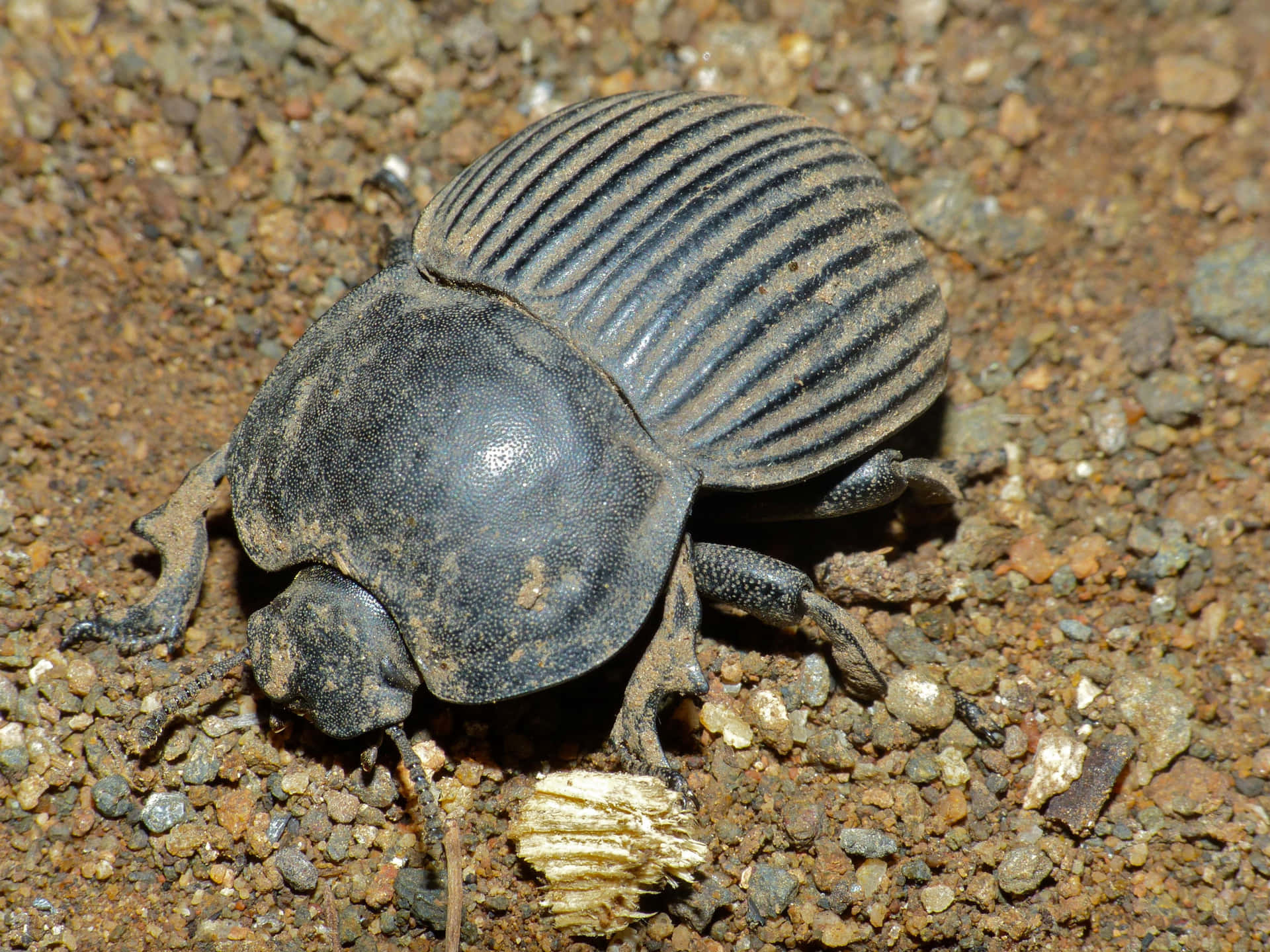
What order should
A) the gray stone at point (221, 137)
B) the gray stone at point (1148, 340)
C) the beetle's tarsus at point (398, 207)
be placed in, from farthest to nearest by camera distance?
the gray stone at point (221, 137) → the gray stone at point (1148, 340) → the beetle's tarsus at point (398, 207)

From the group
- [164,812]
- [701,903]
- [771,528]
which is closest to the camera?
[701,903]

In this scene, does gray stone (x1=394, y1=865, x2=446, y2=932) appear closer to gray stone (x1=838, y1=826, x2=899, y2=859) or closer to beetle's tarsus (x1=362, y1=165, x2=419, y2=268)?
gray stone (x1=838, y1=826, x2=899, y2=859)

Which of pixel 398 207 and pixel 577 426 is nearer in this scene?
pixel 577 426

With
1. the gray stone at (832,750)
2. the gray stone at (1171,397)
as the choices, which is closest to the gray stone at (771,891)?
the gray stone at (832,750)

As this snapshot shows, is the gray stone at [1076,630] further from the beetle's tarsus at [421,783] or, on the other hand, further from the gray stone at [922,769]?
the beetle's tarsus at [421,783]

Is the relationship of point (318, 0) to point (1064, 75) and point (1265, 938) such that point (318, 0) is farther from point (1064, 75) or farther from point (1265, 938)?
point (1265, 938)

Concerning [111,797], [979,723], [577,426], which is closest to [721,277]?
[577,426]

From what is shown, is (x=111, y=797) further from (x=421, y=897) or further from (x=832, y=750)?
(x=832, y=750)

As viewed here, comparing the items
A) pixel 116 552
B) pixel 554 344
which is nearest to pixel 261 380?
pixel 116 552
